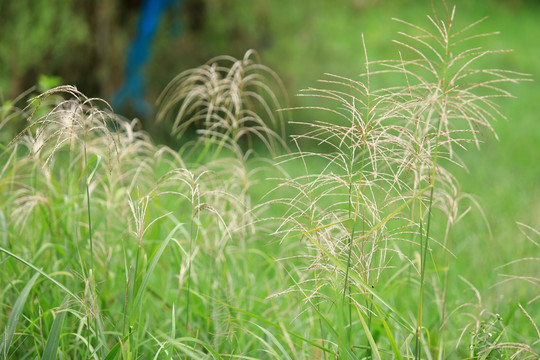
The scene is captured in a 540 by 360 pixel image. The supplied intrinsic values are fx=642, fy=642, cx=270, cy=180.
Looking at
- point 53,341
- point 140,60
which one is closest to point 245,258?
point 53,341

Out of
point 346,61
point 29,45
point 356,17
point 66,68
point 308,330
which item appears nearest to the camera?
point 308,330

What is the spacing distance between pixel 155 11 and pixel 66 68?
1127mm

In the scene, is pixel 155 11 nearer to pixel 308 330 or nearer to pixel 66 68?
pixel 66 68

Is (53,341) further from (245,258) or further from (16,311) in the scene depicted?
(245,258)

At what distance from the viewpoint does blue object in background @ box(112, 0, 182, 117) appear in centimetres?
687

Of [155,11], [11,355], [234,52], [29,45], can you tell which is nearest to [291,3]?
[234,52]

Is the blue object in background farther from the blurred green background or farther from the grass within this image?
the grass

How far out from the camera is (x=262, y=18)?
23.5 ft

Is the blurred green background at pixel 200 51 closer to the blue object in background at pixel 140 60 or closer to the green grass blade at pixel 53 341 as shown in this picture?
the blue object in background at pixel 140 60

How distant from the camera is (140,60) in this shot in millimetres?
7000

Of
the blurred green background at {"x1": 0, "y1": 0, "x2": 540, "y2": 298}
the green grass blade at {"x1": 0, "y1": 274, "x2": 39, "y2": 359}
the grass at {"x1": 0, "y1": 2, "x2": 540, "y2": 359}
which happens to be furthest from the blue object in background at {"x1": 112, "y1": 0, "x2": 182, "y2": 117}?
the green grass blade at {"x1": 0, "y1": 274, "x2": 39, "y2": 359}

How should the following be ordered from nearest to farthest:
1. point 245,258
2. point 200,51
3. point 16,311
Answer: point 16,311, point 245,258, point 200,51

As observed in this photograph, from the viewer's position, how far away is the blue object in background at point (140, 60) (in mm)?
6871

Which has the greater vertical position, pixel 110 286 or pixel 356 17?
pixel 356 17
